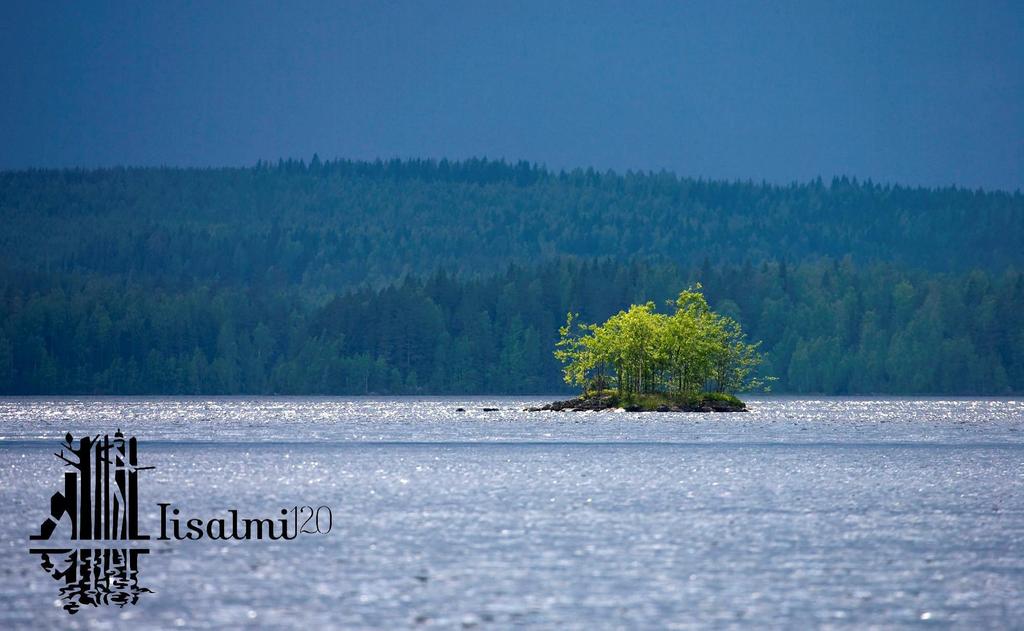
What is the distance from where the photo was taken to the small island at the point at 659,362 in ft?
407

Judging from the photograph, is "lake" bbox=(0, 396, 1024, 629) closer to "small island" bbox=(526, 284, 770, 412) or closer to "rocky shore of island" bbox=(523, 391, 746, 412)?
"small island" bbox=(526, 284, 770, 412)

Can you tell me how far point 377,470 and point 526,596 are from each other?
101ft

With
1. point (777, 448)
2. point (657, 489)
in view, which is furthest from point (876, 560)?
point (777, 448)

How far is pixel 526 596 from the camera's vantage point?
25469 millimetres

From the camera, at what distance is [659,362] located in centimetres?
12456

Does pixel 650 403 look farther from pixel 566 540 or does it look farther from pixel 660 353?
pixel 566 540

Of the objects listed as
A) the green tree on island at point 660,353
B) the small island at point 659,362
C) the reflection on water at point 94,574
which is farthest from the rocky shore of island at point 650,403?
the reflection on water at point 94,574

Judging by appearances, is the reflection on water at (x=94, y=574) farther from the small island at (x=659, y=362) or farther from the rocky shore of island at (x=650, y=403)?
the rocky shore of island at (x=650, y=403)

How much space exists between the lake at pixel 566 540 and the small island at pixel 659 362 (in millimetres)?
51517

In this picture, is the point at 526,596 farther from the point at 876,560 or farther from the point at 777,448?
the point at 777,448

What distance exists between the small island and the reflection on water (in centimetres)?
9133

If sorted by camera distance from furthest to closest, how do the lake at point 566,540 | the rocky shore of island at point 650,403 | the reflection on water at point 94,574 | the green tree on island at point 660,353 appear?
the rocky shore of island at point 650,403
the green tree on island at point 660,353
the reflection on water at point 94,574
the lake at point 566,540

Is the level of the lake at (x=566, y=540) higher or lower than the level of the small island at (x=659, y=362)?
lower

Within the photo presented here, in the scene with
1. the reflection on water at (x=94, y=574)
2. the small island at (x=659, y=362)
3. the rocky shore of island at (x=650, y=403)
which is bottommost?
the reflection on water at (x=94, y=574)
